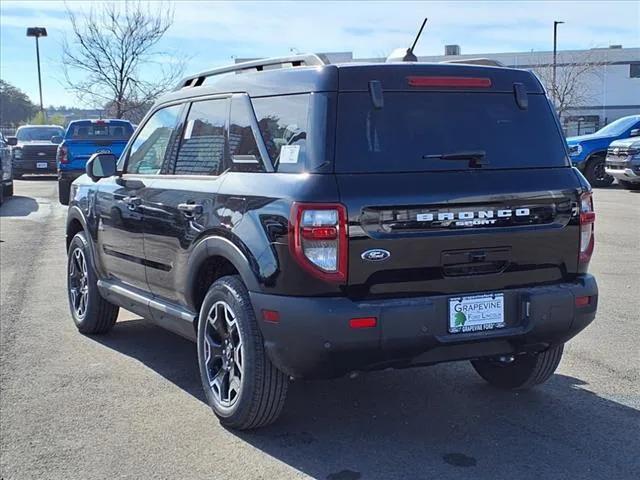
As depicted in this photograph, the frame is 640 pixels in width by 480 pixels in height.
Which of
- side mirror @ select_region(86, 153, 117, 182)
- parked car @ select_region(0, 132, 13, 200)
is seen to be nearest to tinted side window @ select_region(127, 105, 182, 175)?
side mirror @ select_region(86, 153, 117, 182)

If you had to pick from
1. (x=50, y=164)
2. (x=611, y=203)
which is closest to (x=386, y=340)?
(x=611, y=203)

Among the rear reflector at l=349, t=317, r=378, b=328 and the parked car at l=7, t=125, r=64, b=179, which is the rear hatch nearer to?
the rear reflector at l=349, t=317, r=378, b=328

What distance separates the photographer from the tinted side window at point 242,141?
4.39m

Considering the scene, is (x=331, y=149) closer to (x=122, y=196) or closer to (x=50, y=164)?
(x=122, y=196)

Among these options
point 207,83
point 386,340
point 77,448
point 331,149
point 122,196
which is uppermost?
point 207,83

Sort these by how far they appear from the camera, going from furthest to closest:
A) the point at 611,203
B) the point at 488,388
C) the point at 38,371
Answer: the point at 611,203 → the point at 38,371 → the point at 488,388

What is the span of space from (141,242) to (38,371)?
3.94 feet

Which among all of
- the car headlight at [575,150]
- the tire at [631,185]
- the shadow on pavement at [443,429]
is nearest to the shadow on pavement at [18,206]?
the shadow on pavement at [443,429]

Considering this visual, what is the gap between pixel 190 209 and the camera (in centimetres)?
474

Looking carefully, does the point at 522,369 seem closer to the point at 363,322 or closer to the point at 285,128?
the point at 363,322

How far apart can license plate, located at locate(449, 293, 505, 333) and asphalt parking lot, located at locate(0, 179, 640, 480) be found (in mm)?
653

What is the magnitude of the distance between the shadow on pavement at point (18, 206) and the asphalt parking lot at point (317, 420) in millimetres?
10026

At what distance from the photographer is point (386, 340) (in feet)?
12.7

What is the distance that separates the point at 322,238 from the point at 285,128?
2.41 feet
